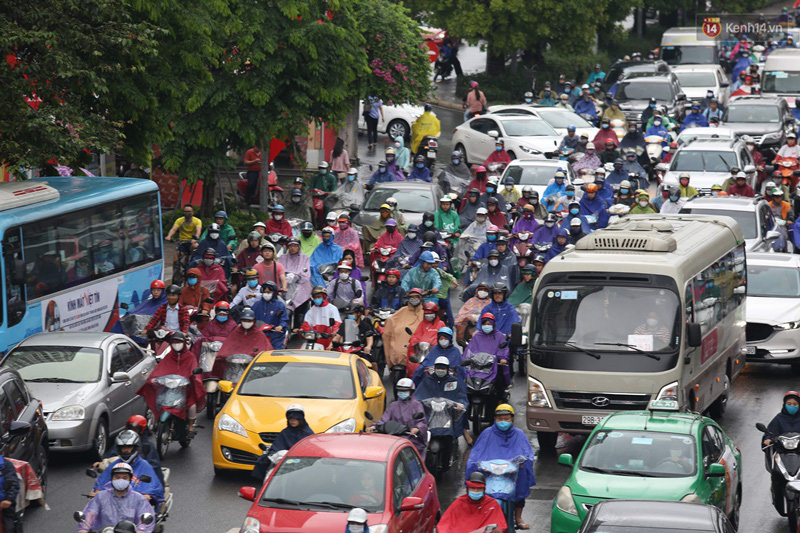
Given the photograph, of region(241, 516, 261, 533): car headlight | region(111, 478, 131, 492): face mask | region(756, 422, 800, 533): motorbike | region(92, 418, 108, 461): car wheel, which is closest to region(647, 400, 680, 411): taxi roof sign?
region(756, 422, 800, 533): motorbike

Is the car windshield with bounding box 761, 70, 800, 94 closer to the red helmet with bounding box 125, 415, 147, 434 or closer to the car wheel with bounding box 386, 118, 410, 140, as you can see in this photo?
the car wheel with bounding box 386, 118, 410, 140

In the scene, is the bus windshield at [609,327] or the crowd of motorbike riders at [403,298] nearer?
the crowd of motorbike riders at [403,298]

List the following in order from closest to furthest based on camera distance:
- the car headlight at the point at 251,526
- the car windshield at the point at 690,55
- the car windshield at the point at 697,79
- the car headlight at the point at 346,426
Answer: the car headlight at the point at 251,526, the car headlight at the point at 346,426, the car windshield at the point at 697,79, the car windshield at the point at 690,55

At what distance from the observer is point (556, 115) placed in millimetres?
40688

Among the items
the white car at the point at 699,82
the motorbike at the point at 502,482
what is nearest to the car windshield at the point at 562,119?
the white car at the point at 699,82

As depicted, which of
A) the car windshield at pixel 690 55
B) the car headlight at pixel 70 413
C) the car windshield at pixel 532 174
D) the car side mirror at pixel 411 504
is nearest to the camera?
the car side mirror at pixel 411 504

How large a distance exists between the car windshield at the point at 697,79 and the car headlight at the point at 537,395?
104ft

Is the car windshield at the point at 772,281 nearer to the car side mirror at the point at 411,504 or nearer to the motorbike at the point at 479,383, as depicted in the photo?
the motorbike at the point at 479,383

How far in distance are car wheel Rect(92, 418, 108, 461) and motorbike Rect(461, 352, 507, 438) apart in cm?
454

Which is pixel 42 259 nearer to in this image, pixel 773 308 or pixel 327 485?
pixel 327 485

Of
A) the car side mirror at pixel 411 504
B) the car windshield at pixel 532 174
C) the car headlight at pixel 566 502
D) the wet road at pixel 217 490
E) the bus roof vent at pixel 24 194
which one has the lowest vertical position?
the wet road at pixel 217 490

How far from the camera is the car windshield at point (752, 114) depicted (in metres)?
40.5

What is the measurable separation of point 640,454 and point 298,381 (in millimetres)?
A: 4592

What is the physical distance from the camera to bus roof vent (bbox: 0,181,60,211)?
66.5 feet
